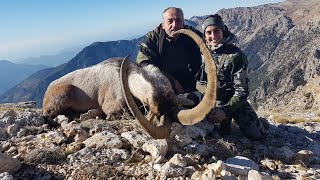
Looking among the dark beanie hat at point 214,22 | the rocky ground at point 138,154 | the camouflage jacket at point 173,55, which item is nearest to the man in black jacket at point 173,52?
the camouflage jacket at point 173,55

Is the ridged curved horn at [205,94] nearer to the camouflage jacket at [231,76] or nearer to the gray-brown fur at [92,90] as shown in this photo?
the camouflage jacket at [231,76]

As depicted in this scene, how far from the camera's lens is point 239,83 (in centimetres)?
880

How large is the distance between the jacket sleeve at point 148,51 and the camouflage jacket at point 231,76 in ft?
6.25

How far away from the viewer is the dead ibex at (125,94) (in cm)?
702

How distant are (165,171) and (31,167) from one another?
2.32 m

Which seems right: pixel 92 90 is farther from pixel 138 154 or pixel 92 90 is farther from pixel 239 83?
pixel 138 154

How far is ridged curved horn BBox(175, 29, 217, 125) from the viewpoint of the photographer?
6102mm

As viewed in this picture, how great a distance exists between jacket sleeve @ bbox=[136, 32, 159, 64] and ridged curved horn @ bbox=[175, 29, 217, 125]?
3.25 metres

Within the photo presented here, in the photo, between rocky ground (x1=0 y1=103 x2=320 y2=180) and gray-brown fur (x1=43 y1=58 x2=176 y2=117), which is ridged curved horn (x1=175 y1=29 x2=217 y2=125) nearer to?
rocky ground (x1=0 y1=103 x2=320 y2=180)

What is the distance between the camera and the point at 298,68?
176 meters

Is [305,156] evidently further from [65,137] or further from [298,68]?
[298,68]

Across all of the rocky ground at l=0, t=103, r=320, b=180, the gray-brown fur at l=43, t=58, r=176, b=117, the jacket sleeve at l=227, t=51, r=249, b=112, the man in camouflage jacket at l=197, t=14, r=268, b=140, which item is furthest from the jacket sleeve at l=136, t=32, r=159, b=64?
the jacket sleeve at l=227, t=51, r=249, b=112

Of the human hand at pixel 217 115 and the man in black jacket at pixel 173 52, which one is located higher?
the man in black jacket at pixel 173 52

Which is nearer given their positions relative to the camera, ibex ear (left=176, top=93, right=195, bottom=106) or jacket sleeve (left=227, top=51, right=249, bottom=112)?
ibex ear (left=176, top=93, right=195, bottom=106)
